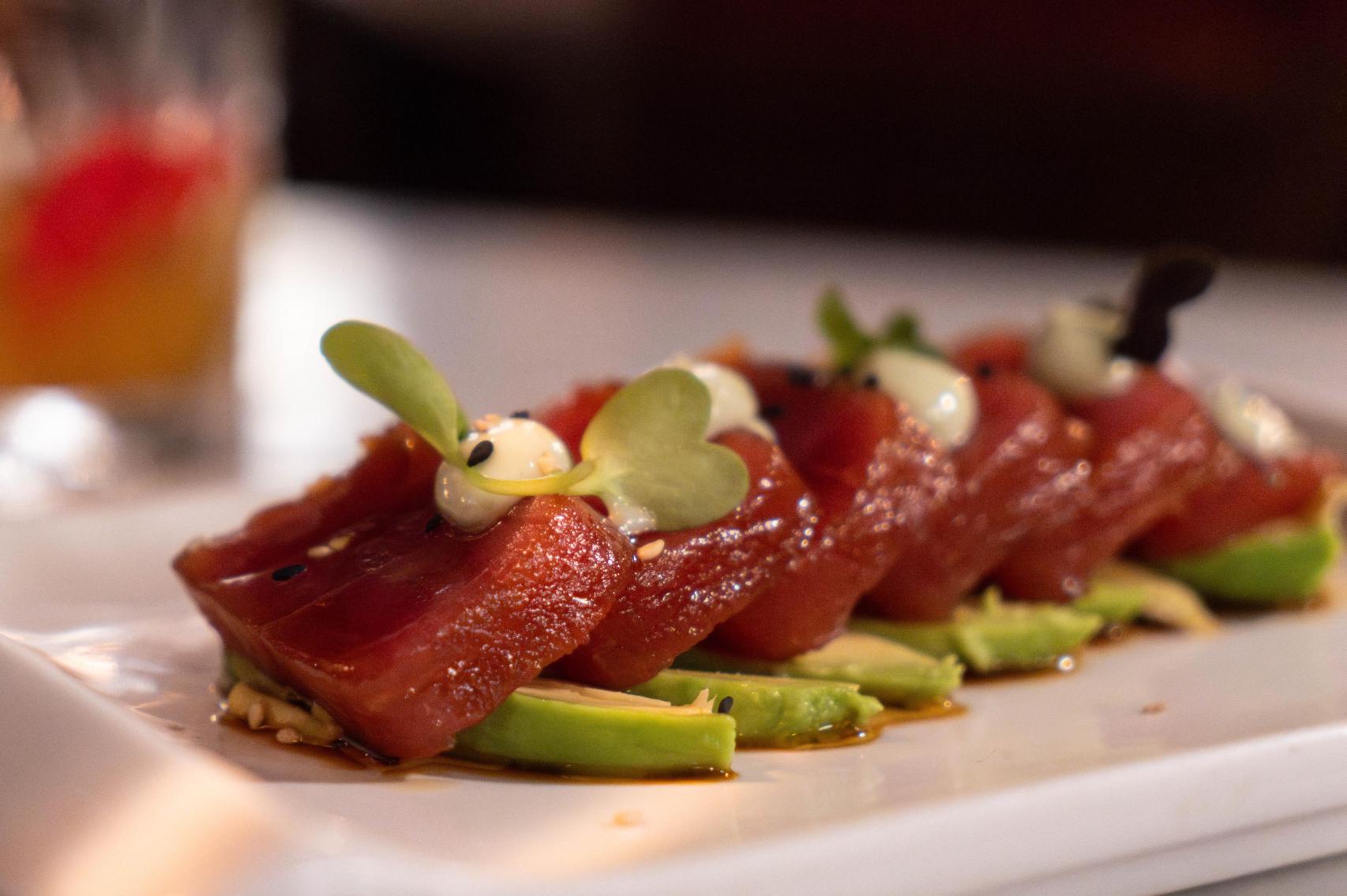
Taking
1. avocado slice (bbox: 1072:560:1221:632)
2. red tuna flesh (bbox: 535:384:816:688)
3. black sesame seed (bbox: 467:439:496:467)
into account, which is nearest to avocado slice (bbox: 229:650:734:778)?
red tuna flesh (bbox: 535:384:816:688)

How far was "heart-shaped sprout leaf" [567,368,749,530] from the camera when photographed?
73.8 inches

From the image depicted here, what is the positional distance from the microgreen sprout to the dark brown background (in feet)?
30.0

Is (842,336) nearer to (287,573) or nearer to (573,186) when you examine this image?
(287,573)

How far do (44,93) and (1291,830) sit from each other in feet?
11.2

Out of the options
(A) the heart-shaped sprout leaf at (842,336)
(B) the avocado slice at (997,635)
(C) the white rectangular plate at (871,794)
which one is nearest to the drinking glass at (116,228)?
(C) the white rectangular plate at (871,794)

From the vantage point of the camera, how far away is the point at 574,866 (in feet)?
4.47

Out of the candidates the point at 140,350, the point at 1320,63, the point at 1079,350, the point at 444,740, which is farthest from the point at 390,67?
the point at 444,740

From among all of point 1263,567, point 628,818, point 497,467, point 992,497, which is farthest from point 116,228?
point 1263,567

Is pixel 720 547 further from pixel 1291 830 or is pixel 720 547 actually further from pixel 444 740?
pixel 1291 830

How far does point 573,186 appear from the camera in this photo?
12.8 m

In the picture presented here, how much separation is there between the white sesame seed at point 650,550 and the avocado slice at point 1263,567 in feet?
4.29

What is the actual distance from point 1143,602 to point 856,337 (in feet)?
2.41

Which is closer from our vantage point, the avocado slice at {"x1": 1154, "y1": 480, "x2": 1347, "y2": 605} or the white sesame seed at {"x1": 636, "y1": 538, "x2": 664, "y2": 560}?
the white sesame seed at {"x1": 636, "y1": 538, "x2": 664, "y2": 560}

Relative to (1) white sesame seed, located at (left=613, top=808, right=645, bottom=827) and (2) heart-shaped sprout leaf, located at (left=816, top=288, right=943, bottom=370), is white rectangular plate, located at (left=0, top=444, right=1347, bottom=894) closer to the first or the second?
(1) white sesame seed, located at (left=613, top=808, right=645, bottom=827)
